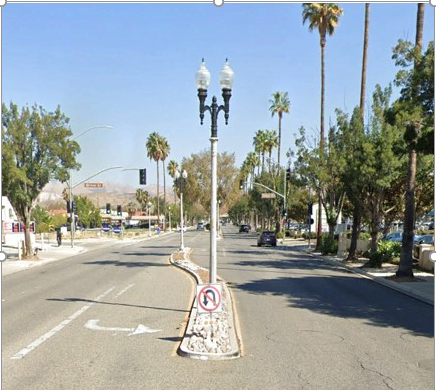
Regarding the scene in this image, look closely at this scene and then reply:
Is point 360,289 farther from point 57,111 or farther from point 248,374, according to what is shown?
point 57,111

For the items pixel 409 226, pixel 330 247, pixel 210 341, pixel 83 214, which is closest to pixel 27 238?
pixel 330 247

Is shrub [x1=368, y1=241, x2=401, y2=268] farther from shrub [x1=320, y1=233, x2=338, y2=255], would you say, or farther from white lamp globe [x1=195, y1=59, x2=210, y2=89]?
white lamp globe [x1=195, y1=59, x2=210, y2=89]

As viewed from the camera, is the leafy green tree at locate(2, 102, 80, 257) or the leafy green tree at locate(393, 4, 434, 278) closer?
the leafy green tree at locate(393, 4, 434, 278)

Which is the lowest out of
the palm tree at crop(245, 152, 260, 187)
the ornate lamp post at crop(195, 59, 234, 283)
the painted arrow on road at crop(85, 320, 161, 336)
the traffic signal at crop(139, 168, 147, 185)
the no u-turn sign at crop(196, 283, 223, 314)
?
the painted arrow on road at crop(85, 320, 161, 336)

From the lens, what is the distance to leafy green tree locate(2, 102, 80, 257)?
29719 mm

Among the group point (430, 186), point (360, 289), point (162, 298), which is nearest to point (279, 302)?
point (162, 298)

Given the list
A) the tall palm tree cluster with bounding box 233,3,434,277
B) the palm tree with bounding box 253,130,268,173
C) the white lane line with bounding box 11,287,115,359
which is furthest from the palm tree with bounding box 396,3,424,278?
the palm tree with bounding box 253,130,268,173

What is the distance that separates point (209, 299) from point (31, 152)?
2392 centimetres

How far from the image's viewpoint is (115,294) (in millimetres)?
16844

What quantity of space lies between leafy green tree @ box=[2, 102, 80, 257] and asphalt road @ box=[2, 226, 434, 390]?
11.7m

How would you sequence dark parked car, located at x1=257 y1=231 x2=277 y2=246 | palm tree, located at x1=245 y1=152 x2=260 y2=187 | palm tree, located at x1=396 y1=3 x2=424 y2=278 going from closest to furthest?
palm tree, located at x1=396 y1=3 x2=424 y2=278, dark parked car, located at x1=257 y1=231 x2=277 y2=246, palm tree, located at x1=245 y1=152 x2=260 y2=187

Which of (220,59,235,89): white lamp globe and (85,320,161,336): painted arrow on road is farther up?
(220,59,235,89): white lamp globe

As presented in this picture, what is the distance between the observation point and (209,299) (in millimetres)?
9281

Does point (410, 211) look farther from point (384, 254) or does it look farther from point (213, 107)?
point (213, 107)
